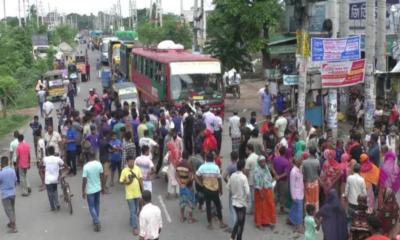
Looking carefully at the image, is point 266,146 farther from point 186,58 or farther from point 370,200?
point 186,58

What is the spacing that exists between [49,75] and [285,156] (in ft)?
90.3

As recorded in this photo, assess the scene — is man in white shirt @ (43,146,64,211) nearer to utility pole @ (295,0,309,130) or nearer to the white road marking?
the white road marking

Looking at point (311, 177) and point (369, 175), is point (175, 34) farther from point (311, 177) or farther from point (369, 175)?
point (369, 175)

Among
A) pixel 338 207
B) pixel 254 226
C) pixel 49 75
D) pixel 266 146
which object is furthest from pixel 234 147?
pixel 49 75

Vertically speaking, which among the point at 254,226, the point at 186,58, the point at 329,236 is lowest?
the point at 254,226

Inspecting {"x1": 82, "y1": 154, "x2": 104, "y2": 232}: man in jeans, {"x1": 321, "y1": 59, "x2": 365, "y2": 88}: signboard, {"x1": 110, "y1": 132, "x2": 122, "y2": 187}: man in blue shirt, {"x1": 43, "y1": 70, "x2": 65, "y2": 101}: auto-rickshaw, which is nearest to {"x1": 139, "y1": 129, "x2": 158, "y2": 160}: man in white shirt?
{"x1": 110, "y1": 132, "x2": 122, "y2": 187}: man in blue shirt

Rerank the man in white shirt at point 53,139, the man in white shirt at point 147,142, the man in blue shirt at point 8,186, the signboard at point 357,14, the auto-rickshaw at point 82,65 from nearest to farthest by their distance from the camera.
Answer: the man in blue shirt at point 8,186 → the man in white shirt at point 147,142 → the man in white shirt at point 53,139 → the signboard at point 357,14 → the auto-rickshaw at point 82,65

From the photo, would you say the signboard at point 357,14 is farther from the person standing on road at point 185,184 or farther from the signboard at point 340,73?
the person standing on road at point 185,184

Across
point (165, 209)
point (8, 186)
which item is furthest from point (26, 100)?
point (8, 186)

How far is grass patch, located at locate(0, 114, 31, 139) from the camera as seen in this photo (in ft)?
92.3

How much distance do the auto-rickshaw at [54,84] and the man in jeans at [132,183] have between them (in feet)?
87.5

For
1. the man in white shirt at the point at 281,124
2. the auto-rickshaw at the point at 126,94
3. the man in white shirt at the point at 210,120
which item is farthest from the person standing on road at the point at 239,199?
the auto-rickshaw at the point at 126,94

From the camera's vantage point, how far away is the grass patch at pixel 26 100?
39.3 meters

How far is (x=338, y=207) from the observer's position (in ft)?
31.2
